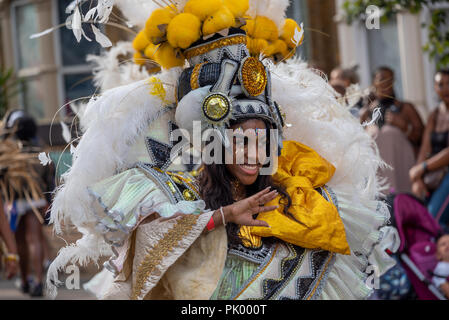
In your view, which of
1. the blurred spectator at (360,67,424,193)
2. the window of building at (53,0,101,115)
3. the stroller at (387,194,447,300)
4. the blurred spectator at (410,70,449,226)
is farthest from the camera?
the window of building at (53,0,101,115)

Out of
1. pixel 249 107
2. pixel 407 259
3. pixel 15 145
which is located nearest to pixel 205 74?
pixel 249 107

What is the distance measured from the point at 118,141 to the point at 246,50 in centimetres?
66

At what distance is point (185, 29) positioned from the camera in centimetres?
304

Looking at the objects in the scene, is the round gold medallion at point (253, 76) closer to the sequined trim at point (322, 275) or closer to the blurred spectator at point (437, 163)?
the sequined trim at point (322, 275)

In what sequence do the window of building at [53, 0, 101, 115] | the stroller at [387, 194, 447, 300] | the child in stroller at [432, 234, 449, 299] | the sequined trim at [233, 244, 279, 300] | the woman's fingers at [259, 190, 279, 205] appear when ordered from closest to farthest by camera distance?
the woman's fingers at [259, 190, 279, 205]
the sequined trim at [233, 244, 279, 300]
the child in stroller at [432, 234, 449, 299]
the stroller at [387, 194, 447, 300]
the window of building at [53, 0, 101, 115]

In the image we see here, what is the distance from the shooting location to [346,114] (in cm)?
366

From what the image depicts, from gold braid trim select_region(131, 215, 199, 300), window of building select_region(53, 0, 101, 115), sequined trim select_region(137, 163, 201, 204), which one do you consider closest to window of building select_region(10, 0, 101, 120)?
window of building select_region(53, 0, 101, 115)

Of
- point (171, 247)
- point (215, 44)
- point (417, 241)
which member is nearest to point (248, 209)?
point (171, 247)

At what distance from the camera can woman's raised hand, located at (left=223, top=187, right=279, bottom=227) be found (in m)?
2.88

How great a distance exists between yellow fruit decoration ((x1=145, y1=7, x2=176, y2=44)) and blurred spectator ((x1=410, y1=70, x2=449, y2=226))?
358 cm

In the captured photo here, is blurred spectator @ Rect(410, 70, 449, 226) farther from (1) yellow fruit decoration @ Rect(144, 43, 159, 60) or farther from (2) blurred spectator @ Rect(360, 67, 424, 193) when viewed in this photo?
(1) yellow fruit decoration @ Rect(144, 43, 159, 60)

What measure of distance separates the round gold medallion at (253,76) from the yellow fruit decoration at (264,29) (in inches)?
12.7

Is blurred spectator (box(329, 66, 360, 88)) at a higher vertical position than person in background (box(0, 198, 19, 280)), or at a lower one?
higher
